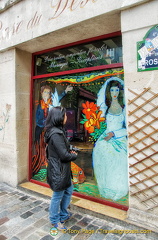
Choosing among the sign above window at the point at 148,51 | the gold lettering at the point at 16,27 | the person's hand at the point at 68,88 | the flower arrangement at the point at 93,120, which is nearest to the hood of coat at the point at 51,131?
the flower arrangement at the point at 93,120

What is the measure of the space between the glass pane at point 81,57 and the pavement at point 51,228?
2.68 meters

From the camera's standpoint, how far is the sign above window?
2650 mm

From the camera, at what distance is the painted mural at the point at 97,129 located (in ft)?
11.2

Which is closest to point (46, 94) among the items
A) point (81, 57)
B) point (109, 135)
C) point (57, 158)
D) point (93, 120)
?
point (81, 57)

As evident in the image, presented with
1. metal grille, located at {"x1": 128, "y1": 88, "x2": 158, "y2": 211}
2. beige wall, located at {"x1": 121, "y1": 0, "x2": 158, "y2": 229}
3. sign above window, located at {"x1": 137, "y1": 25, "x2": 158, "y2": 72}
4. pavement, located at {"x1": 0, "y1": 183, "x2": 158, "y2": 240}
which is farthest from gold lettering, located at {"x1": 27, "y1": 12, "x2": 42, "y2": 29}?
pavement, located at {"x1": 0, "y1": 183, "x2": 158, "y2": 240}

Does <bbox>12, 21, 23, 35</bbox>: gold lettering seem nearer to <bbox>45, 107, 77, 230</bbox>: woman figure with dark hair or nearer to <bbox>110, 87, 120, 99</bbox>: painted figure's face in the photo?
<bbox>110, 87, 120, 99</bbox>: painted figure's face

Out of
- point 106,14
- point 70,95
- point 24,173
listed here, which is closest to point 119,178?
point 70,95

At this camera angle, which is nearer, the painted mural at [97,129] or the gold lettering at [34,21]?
the painted mural at [97,129]

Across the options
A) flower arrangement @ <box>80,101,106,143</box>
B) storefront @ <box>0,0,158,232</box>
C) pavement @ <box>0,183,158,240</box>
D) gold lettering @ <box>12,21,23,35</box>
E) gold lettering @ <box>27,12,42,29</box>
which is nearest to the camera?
pavement @ <box>0,183,158,240</box>

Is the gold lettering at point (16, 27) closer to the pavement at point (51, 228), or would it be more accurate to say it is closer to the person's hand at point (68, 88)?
the person's hand at point (68, 88)

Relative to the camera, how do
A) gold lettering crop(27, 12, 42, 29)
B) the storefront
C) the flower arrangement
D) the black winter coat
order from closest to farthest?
the black winter coat < the storefront < the flower arrangement < gold lettering crop(27, 12, 42, 29)

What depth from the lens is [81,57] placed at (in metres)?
3.90

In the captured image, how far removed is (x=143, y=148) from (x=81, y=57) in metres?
2.21

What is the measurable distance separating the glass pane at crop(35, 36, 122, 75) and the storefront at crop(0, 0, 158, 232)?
20 millimetres
